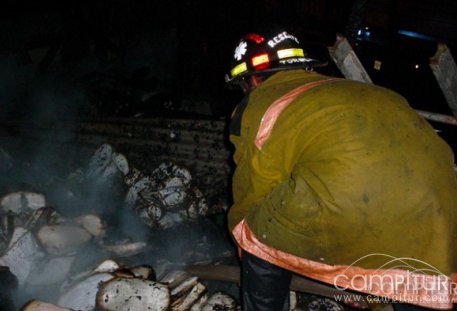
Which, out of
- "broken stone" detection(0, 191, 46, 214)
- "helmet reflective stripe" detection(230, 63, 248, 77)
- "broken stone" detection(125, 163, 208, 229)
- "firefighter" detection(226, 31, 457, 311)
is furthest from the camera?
"broken stone" detection(125, 163, 208, 229)

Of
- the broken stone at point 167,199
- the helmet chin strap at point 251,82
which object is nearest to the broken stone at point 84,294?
the broken stone at point 167,199

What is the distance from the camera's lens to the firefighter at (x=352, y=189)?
2.00 m

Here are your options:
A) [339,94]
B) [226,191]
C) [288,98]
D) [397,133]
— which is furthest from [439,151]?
[226,191]

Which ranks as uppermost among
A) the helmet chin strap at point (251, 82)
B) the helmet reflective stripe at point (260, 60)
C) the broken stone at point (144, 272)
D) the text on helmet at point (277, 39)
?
the text on helmet at point (277, 39)

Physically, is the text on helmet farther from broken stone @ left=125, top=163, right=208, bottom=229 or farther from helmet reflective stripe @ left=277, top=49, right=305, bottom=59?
broken stone @ left=125, top=163, right=208, bottom=229

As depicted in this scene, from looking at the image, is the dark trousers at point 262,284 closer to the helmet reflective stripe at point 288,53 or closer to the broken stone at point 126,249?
the helmet reflective stripe at point 288,53

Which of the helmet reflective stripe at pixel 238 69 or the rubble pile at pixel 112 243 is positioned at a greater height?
the helmet reflective stripe at pixel 238 69

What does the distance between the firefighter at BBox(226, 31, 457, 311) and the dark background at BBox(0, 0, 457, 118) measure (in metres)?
3.70

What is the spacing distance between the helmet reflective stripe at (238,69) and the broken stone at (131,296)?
193cm

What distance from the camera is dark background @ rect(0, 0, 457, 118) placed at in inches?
261

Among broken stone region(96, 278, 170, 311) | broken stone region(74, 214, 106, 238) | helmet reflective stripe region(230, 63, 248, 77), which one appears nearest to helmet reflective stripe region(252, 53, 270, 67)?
helmet reflective stripe region(230, 63, 248, 77)

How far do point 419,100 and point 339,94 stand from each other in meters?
6.82

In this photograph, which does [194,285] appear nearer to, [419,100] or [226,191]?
[226,191]

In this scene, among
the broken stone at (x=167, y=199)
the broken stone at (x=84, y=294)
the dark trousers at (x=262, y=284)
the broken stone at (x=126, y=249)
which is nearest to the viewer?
the dark trousers at (x=262, y=284)
